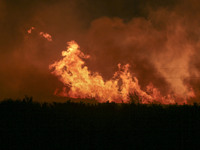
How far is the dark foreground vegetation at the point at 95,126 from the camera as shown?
833 cm

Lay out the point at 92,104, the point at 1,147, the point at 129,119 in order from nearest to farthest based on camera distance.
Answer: the point at 1,147, the point at 129,119, the point at 92,104

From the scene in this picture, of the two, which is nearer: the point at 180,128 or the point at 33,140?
the point at 33,140

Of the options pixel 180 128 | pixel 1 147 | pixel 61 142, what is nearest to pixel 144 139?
pixel 180 128

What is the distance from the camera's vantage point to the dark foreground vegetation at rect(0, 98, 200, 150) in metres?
8.33

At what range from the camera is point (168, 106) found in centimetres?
973

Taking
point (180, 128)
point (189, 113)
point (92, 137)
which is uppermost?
point (189, 113)

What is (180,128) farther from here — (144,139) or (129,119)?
(129,119)

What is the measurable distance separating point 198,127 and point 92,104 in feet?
16.4

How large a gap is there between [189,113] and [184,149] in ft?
5.54

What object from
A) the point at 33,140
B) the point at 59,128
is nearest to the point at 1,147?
the point at 33,140

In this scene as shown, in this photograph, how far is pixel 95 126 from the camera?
8.51m

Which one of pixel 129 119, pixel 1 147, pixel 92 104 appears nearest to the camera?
pixel 1 147

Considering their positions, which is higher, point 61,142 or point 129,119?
point 129,119

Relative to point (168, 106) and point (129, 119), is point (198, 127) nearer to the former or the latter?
point (168, 106)
